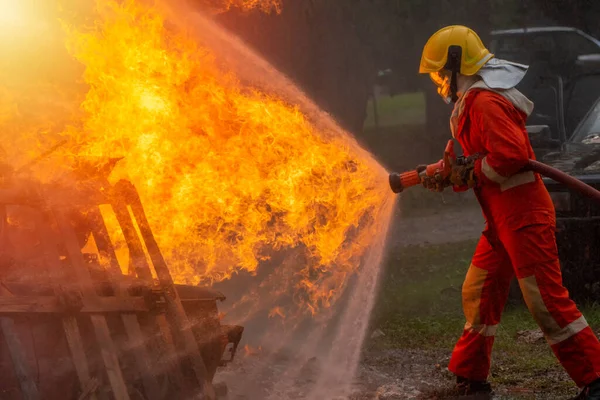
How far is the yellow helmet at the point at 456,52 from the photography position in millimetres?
5027

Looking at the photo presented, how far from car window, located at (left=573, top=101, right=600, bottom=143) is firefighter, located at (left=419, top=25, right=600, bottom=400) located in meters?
3.62

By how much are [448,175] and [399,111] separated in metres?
26.0

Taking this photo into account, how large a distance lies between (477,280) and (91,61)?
3.20 meters

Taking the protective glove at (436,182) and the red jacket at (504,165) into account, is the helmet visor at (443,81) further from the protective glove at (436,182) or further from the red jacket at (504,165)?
the protective glove at (436,182)

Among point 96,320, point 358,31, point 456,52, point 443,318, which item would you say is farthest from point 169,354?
point 358,31

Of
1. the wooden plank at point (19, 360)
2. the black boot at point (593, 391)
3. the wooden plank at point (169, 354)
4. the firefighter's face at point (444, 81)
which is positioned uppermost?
the firefighter's face at point (444, 81)

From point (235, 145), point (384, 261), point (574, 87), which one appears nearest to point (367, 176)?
point (235, 145)

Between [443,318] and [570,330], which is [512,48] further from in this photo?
[570,330]

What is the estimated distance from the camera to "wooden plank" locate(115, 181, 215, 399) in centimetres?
487

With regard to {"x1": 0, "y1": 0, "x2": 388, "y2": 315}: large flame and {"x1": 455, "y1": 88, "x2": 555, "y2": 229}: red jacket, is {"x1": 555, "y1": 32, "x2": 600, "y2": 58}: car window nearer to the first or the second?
{"x1": 0, "y1": 0, "x2": 388, "y2": 315}: large flame

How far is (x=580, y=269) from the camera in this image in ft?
23.3

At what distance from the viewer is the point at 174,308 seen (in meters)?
4.88

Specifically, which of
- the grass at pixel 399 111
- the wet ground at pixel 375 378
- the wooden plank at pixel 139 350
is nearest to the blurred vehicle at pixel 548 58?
the wet ground at pixel 375 378

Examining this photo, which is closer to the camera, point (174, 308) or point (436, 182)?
point (174, 308)
